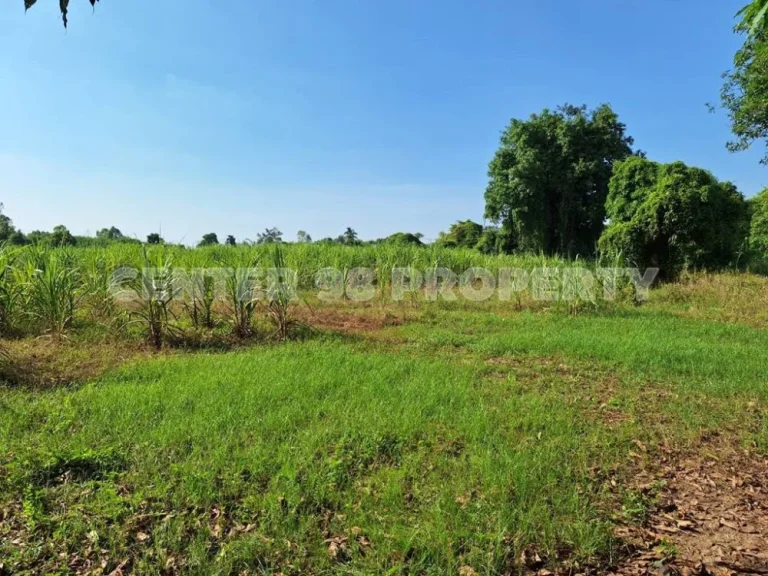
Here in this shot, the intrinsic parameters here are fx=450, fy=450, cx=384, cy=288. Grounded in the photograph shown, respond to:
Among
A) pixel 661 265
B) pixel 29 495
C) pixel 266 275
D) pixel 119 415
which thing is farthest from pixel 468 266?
pixel 29 495

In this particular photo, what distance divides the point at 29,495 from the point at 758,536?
12.7 ft

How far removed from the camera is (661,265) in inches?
548

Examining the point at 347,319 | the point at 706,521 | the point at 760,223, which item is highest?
the point at 760,223

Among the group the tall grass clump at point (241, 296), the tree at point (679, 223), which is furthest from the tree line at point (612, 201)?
the tall grass clump at point (241, 296)

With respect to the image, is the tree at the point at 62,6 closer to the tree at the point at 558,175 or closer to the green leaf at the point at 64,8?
the green leaf at the point at 64,8

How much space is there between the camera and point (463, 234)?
2931cm

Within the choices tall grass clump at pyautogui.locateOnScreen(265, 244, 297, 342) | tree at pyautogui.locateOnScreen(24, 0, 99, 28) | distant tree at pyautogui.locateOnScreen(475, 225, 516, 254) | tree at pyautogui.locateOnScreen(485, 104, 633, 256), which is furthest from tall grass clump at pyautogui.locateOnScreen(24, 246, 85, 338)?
distant tree at pyautogui.locateOnScreen(475, 225, 516, 254)

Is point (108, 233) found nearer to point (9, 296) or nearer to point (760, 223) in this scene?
point (9, 296)

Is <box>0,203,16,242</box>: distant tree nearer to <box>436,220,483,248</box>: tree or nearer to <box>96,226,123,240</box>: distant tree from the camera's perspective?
<box>96,226,123,240</box>: distant tree

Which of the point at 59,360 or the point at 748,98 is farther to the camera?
the point at 748,98

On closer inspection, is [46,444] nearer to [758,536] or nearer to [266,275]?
[266,275]

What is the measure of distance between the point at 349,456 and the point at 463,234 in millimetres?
27288

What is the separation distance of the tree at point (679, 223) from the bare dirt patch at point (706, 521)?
1055 cm

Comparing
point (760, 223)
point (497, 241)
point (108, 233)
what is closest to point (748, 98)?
point (760, 223)
